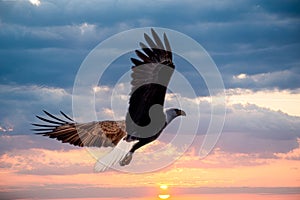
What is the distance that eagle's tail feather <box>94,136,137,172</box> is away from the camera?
1653cm

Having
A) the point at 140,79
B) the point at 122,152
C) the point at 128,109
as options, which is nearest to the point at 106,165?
the point at 122,152

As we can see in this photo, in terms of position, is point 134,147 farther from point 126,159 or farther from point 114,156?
point 114,156

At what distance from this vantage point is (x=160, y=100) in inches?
639

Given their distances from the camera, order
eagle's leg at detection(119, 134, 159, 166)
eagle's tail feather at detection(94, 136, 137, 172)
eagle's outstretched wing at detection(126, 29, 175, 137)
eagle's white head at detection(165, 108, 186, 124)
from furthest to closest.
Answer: eagle's white head at detection(165, 108, 186, 124) → eagle's leg at detection(119, 134, 159, 166) → eagle's tail feather at detection(94, 136, 137, 172) → eagle's outstretched wing at detection(126, 29, 175, 137)

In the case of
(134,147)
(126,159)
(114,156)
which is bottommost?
(114,156)

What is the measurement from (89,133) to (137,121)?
2.62 metres

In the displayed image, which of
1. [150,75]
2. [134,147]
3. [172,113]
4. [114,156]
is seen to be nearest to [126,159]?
[134,147]

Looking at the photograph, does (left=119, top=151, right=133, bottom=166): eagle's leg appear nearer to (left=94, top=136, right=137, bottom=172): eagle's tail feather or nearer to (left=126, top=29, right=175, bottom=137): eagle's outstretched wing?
(left=94, top=136, right=137, bottom=172): eagle's tail feather

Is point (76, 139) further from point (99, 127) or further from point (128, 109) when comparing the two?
point (128, 109)

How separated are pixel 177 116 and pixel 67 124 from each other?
13.0 ft

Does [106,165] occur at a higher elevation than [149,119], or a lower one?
lower

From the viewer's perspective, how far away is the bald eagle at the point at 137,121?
15.6 metres

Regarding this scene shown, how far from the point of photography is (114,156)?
55.5 feet

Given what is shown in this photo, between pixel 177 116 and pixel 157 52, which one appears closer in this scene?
→ pixel 157 52
